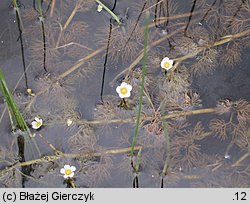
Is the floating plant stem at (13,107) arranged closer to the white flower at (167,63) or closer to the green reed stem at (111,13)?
the green reed stem at (111,13)

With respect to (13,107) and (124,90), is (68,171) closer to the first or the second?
(13,107)

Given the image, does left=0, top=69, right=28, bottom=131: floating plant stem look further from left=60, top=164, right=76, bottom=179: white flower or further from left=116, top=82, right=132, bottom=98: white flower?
left=116, top=82, right=132, bottom=98: white flower

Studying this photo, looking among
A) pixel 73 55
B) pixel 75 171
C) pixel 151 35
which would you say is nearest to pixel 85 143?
pixel 75 171

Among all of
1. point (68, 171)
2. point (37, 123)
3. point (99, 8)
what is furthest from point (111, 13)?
point (68, 171)

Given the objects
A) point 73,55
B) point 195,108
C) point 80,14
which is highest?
point 80,14

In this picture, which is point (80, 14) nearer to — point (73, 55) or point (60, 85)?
point (73, 55)

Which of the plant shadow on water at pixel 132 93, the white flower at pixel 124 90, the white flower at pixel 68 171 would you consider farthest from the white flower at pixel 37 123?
the white flower at pixel 124 90

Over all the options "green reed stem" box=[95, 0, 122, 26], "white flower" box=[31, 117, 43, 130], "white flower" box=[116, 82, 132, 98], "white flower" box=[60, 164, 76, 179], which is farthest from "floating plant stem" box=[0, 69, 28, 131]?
"green reed stem" box=[95, 0, 122, 26]
